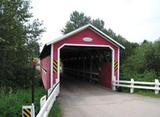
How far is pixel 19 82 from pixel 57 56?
5.56 metres

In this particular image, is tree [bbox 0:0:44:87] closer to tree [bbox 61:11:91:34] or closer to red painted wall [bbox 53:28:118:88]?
red painted wall [bbox 53:28:118:88]

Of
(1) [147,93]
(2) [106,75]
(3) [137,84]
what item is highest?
→ (2) [106,75]

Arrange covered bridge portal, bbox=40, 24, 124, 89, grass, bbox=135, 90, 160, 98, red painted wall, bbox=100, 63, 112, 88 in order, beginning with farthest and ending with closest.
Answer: red painted wall, bbox=100, 63, 112, 88
covered bridge portal, bbox=40, 24, 124, 89
grass, bbox=135, 90, 160, 98

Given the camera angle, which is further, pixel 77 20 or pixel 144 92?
pixel 77 20

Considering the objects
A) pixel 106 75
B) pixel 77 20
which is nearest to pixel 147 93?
pixel 106 75

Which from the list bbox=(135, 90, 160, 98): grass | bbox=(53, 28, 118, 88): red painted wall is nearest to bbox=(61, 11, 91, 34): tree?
bbox=(53, 28, 118, 88): red painted wall

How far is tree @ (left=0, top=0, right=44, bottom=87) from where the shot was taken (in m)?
19.3

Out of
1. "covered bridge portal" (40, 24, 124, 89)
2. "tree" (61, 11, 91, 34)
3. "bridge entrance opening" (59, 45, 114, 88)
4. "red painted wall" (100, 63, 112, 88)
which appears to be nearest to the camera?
"covered bridge portal" (40, 24, 124, 89)

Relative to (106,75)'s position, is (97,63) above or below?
above

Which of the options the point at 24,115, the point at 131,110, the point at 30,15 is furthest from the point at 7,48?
the point at 24,115

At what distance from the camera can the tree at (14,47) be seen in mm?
19297

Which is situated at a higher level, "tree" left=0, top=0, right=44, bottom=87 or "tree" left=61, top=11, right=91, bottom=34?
"tree" left=61, top=11, right=91, bottom=34

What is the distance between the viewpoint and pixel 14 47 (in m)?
19.2

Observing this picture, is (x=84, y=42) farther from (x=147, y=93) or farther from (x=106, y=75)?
(x=147, y=93)
